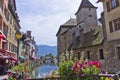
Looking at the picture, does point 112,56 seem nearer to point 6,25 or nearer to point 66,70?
point 6,25

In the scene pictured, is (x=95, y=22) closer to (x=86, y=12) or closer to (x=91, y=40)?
(x=86, y=12)

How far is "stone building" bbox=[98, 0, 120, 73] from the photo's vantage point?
1969cm

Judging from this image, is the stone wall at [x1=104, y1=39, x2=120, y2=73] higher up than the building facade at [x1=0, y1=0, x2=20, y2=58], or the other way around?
the building facade at [x1=0, y1=0, x2=20, y2=58]

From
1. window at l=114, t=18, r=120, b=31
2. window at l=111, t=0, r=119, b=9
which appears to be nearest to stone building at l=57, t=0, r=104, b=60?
window at l=114, t=18, r=120, b=31

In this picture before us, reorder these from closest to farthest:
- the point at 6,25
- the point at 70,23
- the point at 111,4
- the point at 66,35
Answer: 1. the point at 111,4
2. the point at 6,25
3. the point at 66,35
4. the point at 70,23

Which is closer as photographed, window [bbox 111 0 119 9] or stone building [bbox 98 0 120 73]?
stone building [bbox 98 0 120 73]

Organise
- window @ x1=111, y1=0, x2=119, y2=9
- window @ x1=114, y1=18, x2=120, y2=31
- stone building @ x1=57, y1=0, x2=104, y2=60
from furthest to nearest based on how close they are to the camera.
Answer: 1. stone building @ x1=57, y1=0, x2=104, y2=60
2. window @ x1=111, y1=0, x2=119, y2=9
3. window @ x1=114, y1=18, x2=120, y2=31

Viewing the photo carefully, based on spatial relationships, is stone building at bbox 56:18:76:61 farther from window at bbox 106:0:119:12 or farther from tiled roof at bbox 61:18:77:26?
window at bbox 106:0:119:12

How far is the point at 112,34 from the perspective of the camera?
2070 centimetres

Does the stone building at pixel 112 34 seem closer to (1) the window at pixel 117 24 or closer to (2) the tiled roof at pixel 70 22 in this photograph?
(1) the window at pixel 117 24

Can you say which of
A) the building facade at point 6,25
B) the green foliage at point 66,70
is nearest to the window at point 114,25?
the building facade at point 6,25

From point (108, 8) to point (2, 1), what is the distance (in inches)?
558

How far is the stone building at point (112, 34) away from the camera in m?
19.7

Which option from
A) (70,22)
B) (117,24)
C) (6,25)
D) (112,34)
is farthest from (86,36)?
(70,22)
